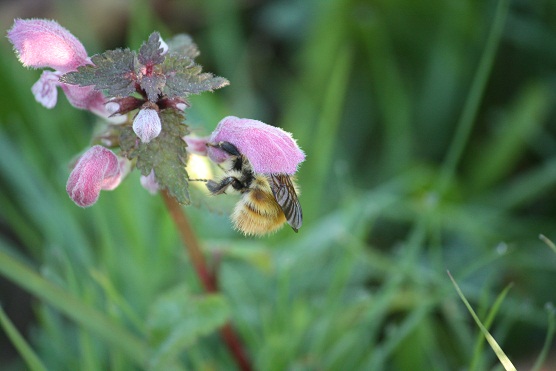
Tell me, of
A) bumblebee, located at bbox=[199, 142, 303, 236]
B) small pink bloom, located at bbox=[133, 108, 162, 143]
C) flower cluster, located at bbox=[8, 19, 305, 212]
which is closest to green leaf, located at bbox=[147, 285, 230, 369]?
bumblebee, located at bbox=[199, 142, 303, 236]

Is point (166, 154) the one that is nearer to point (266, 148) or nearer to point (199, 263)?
point (266, 148)

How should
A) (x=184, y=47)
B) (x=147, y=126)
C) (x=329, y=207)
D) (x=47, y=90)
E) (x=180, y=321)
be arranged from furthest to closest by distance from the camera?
1. (x=329, y=207)
2. (x=180, y=321)
3. (x=184, y=47)
4. (x=47, y=90)
5. (x=147, y=126)

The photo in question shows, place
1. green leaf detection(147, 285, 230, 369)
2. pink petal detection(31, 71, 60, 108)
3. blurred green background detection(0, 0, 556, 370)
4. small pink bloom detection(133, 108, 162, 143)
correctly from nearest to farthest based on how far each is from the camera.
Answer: small pink bloom detection(133, 108, 162, 143), pink petal detection(31, 71, 60, 108), green leaf detection(147, 285, 230, 369), blurred green background detection(0, 0, 556, 370)

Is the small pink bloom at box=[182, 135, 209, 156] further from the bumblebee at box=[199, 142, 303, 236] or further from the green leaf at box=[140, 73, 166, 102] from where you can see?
the green leaf at box=[140, 73, 166, 102]

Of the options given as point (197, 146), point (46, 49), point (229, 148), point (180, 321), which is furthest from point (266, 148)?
point (180, 321)

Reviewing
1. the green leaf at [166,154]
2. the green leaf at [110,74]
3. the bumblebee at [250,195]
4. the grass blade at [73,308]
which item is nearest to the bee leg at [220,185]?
the bumblebee at [250,195]

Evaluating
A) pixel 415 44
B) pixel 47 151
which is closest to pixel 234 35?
pixel 415 44

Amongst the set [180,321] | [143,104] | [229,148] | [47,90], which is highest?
[47,90]

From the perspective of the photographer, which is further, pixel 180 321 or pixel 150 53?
pixel 180 321
